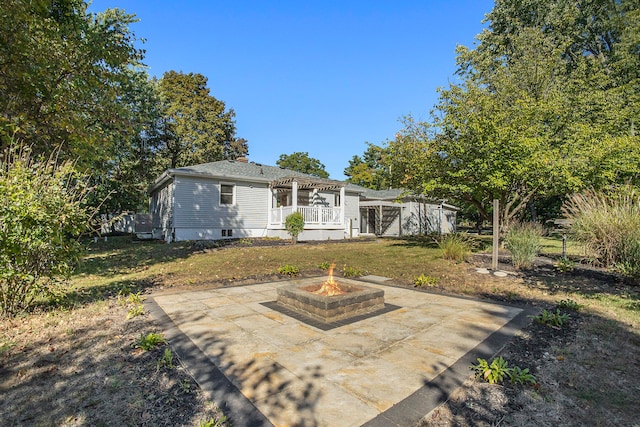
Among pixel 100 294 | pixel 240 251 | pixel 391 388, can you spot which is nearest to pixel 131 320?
pixel 100 294

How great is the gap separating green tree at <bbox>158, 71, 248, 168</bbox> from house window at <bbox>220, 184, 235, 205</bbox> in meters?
11.2

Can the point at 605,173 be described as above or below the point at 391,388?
above

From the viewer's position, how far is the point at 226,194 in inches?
630

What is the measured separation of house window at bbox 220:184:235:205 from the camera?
1595 cm

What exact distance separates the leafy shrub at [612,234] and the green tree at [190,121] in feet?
80.5

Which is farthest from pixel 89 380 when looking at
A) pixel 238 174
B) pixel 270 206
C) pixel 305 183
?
pixel 270 206

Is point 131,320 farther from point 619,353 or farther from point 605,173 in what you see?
point 605,173

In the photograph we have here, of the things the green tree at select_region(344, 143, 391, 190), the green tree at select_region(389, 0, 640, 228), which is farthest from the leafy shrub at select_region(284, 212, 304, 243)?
the green tree at select_region(344, 143, 391, 190)

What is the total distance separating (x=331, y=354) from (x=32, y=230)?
11.7 ft

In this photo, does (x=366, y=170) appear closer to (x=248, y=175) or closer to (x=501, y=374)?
(x=248, y=175)

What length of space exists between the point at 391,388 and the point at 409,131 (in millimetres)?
13977

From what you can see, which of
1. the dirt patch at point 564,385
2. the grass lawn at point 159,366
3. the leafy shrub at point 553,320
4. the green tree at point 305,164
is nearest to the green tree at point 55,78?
the grass lawn at point 159,366

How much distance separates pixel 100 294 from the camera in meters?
5.25

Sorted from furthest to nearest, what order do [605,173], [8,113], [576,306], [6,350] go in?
[605,173] < [8,113] < [576,306] < [6,350]
